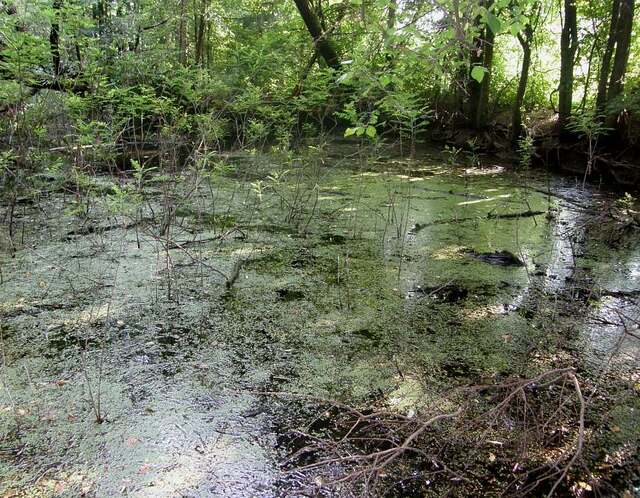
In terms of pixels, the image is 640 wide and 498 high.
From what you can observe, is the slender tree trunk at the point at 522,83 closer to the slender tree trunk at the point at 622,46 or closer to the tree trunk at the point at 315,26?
the slender tree trunk at the point at 622,46

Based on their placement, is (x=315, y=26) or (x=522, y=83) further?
(x=315, y=26)

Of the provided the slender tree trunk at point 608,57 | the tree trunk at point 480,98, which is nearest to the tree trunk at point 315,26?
the tree trunk at point 480,98

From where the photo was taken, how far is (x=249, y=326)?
2.02 m

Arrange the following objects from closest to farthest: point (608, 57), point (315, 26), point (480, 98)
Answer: point (608, 57) < point (480, 98) < point (315, 26)

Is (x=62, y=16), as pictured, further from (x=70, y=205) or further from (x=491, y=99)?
(x=491, y=99)

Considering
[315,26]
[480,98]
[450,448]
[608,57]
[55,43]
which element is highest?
[315,26]

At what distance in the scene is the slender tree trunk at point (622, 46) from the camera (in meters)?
4.73

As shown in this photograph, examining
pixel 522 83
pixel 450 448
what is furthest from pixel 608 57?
pixel 450 448

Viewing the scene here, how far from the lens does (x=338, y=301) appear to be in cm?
225

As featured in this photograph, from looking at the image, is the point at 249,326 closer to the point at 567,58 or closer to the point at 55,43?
the point at 55,43

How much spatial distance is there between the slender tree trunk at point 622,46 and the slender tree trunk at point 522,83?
103 cm

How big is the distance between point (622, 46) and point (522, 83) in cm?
130

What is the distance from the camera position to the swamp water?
1.32m

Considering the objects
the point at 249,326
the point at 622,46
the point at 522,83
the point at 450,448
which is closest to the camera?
the point at 450,448
